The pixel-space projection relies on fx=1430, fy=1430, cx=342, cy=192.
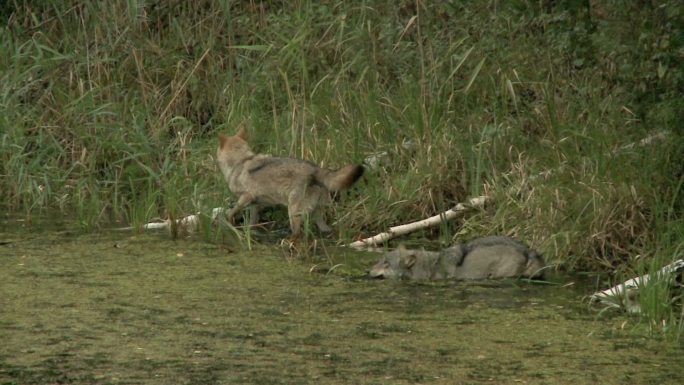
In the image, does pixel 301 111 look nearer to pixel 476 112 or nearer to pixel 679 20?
pixel 476 112

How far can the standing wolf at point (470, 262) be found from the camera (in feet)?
26.6

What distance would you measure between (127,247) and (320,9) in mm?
3077

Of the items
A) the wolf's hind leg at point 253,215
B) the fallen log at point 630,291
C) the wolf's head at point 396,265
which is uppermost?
the fallen log at point 630,291

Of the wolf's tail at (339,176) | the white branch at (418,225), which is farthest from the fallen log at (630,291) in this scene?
the wolf's tail at (339,176)

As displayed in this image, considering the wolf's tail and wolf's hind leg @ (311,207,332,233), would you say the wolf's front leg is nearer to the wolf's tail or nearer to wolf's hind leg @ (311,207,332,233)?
wolf's hind leg @ (311,207,332,233)

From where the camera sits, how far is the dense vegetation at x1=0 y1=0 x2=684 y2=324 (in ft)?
27.7

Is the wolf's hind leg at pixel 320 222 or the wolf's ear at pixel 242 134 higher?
the wolf's ear at pixel 242 134

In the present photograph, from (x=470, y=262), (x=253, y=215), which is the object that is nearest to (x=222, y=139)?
(x=253, y=215)

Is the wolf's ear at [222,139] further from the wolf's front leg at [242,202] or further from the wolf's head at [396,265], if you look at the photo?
the wolf's head at [396,265]

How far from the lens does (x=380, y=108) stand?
1046cm

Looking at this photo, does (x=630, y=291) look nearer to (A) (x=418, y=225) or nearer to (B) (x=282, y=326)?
(B) (x=282, y=326)

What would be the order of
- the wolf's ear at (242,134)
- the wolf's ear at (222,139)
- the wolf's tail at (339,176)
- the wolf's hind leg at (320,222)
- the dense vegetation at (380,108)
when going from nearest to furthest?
the dense vegetation at (380,108)
the wolf's tail at (339,176)
the wolf's hind leg at (320,222)
the wolf's ear at (222,139)
the wolf's ear at (242,134)

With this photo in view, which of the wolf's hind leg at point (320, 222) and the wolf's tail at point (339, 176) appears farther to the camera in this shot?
the wolf's hind leg at point (320, 222)

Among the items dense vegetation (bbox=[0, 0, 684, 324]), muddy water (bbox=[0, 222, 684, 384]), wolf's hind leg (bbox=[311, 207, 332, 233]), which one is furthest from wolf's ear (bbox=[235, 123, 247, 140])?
muddy water (bbox=[0, 222, 684, 384])
